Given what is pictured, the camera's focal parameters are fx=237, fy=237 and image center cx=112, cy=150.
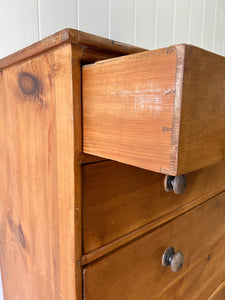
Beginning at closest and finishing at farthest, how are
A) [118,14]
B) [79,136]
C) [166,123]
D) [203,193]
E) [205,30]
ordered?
[166,123] < [79,136] < [203,193] < [118,14] < [205,30]

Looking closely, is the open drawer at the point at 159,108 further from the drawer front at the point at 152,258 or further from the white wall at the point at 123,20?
the white wall at the point at 123,20

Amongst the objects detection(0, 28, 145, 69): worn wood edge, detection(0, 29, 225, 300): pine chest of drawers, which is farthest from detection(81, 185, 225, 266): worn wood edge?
detection(0, 28, 145, 69): worn wood edge

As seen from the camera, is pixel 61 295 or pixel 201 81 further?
pixel 61 295

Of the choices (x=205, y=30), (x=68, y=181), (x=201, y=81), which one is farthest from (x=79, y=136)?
(x=205, y=30)

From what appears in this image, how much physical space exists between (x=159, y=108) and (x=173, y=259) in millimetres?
397

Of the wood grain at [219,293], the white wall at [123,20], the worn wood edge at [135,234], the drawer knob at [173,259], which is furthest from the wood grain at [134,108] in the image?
the wood grain at [219,293]

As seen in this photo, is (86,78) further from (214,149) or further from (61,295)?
(61,295)

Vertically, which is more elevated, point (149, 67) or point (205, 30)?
point (205, 30)

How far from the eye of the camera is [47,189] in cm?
46

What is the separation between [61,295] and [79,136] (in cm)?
32

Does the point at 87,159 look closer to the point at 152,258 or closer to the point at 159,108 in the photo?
the point at 159,108

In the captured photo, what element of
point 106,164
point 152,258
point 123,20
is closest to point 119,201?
point 106,164

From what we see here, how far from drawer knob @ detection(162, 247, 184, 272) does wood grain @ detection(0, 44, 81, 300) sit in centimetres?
22

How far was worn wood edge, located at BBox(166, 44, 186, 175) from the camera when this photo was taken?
25cm
